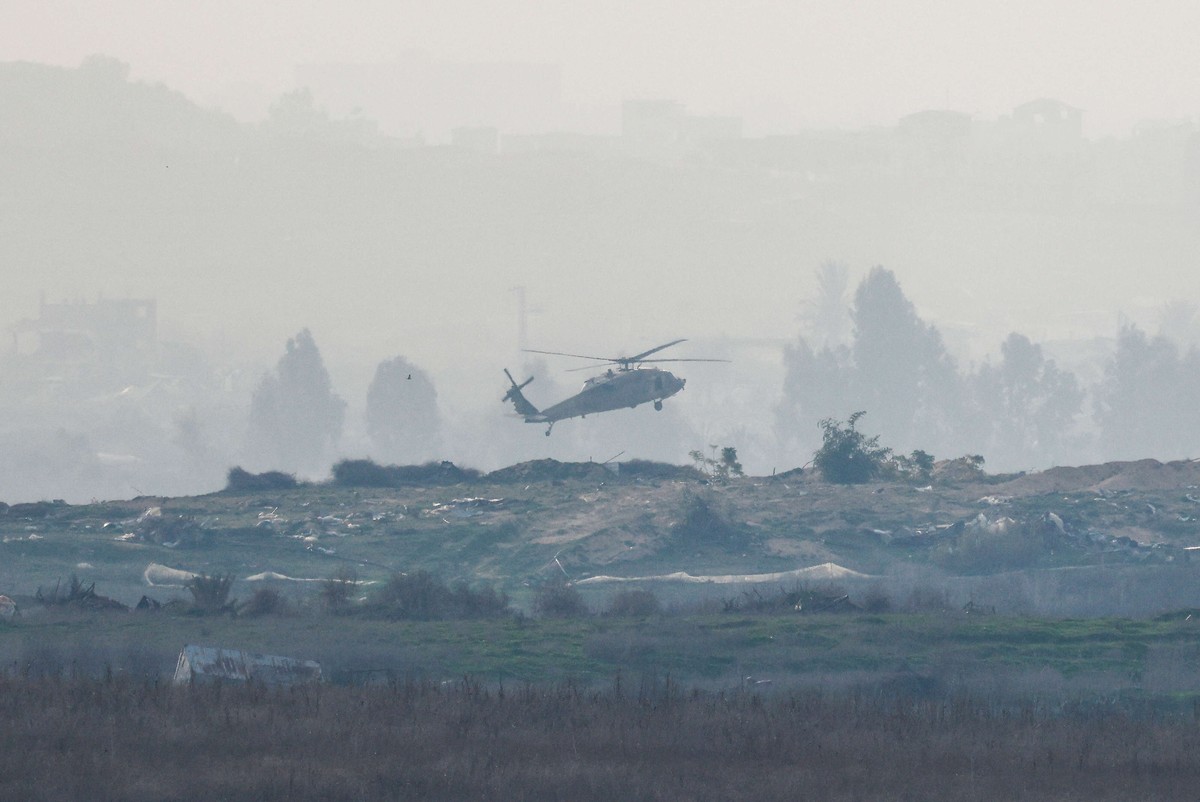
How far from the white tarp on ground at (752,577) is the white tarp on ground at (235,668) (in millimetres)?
23940

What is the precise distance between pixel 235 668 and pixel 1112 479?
47.4 meters

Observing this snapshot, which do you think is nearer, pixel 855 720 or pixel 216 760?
pixel 216 760

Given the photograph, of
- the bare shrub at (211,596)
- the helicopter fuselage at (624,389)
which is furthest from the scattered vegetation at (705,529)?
the bare shrub at (211,596)

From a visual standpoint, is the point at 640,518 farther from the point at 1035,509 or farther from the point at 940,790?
the point at 940,790

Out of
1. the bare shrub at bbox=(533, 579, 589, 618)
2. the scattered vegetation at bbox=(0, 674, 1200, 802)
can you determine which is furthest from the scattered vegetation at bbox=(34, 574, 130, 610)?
the scattered vegetation at bbox=(0, 674, 1200, 802)

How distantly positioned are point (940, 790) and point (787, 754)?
269 cm

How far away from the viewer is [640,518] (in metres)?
67.9

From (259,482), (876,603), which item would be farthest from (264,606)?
(259,482)

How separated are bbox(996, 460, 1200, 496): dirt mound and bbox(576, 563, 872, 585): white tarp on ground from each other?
50.4ft

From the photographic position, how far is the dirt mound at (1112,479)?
72875mm

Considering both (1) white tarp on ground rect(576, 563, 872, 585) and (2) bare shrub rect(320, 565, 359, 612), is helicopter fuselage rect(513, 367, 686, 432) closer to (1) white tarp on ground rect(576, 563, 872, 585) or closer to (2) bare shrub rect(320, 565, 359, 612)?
(1) white tarp on ground rect(576, 563, 872, 585)

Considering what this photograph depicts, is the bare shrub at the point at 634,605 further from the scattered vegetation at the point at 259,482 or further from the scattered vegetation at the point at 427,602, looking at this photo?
the scattered vegetation at the point at 259,482

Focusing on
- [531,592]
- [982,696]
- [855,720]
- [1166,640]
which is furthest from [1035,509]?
[855,720]

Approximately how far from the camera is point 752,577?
59.8m
